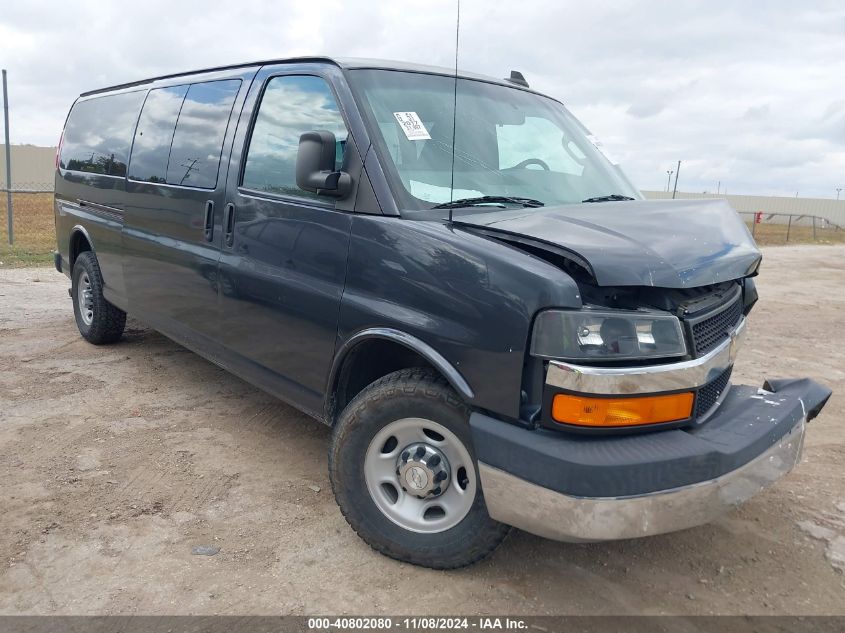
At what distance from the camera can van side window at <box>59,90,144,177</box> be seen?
5.37 meters

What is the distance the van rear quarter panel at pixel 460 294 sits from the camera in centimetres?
249

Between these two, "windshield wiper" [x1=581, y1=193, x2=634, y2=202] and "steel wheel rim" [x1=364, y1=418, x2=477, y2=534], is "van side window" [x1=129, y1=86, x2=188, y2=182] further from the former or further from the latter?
"windshield wiper" [x1=581, y1=193, x2=634, y2=202]

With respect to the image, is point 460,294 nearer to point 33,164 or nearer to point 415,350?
point 415,350

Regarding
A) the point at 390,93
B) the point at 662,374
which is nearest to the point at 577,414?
the point at 662,374

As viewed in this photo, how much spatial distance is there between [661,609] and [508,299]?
1.39 meters

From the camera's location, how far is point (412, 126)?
330cm

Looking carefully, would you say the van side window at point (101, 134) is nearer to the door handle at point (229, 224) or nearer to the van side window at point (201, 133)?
the van side window at point (201, 133)

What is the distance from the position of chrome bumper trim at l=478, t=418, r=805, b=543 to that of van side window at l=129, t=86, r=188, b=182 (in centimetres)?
326

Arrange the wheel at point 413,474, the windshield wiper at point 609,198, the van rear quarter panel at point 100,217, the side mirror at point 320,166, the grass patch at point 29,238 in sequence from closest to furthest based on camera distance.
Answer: the wheel at point 413,474, the side mirror at point 320,166, the windshield wiper at point 609,198, the van rear quarter panel at point 100,217, the grass patch at point 29,238

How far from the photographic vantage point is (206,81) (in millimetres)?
4449

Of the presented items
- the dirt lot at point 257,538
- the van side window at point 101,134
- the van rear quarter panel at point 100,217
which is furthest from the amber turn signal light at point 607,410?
the van side window at point 101,134

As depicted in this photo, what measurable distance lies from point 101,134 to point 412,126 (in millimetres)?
3711

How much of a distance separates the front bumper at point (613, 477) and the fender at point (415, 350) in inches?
5.0

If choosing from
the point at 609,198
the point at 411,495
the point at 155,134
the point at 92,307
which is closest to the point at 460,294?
the point at 411,495
